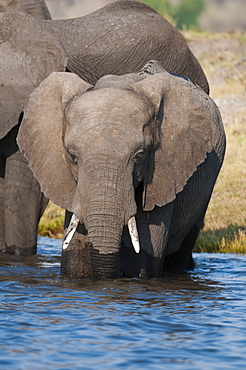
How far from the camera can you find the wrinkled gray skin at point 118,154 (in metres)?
5.74

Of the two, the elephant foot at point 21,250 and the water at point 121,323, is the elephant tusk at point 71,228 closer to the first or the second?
the water at point 121,323

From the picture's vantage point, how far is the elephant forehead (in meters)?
5.88

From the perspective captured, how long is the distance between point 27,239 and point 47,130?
8.09ft

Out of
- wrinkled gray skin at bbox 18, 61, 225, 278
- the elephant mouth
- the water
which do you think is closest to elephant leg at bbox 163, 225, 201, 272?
the water

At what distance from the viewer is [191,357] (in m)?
4.57

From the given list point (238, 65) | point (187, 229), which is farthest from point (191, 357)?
point (238, 65)

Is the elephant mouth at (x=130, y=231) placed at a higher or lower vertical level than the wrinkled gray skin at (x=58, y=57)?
lower

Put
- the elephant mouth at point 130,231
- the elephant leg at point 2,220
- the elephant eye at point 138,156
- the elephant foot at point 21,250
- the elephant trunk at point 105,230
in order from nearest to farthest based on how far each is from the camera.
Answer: the elephant trunk at point 105,230 → the elephant mouth at point 130,231 → the elephant eye at point 138,156 → the elephant foot at point 21,250 → the elephant leg at point 2,220

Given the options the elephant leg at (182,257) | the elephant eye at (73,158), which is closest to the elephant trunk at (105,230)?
the elephant eye at (73,158)

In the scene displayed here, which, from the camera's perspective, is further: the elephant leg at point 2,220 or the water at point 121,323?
the elephant leg at point 2,220

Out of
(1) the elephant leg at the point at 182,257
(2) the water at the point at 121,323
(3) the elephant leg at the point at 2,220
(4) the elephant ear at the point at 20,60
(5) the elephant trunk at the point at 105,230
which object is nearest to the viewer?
(2) the water at the point at 121,323

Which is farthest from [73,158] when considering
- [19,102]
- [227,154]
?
[227,154]

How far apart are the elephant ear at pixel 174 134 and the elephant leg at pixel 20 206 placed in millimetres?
2464

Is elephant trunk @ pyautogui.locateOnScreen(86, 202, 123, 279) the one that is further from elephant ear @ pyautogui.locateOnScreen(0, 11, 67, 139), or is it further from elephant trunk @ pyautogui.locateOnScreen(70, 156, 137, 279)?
elephant ear @ pyautogui.locateOnScreen(0, 11, 67, 139)
